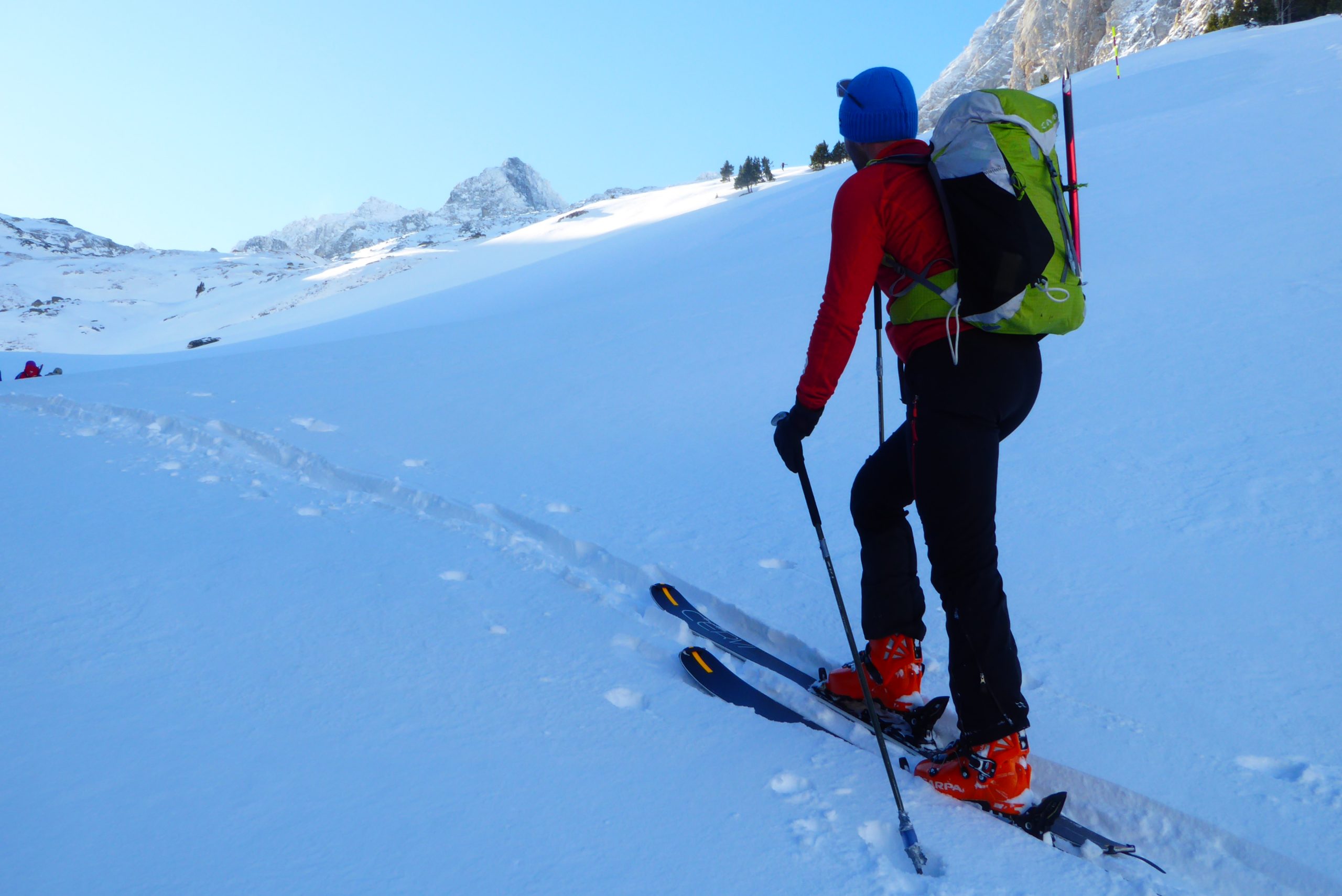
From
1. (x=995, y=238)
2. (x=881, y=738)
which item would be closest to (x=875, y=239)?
(x=995, y=238)

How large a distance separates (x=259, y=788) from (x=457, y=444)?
3.56 meters

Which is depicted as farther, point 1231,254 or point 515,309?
point 515,309

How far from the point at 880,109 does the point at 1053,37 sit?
66.2 metres

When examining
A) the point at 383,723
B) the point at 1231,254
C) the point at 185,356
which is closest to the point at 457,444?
the point at 383,723

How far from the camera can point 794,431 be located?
7.16 ft

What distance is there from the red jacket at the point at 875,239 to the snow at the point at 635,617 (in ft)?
3.84

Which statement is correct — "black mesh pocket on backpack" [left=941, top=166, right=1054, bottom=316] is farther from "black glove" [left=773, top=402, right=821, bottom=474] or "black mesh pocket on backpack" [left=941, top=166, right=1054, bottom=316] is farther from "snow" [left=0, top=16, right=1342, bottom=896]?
"snow" [left=0, top=16, right=1342, bottom=896]

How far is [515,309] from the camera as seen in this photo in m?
11.1

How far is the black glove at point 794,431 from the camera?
84.6 inches

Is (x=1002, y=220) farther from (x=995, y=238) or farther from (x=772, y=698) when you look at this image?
(x=772, y=698)

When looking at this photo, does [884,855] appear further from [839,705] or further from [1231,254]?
[1231,254]

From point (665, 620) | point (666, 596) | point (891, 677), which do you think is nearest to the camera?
point (891, 677)

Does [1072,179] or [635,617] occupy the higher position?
[1072,179]

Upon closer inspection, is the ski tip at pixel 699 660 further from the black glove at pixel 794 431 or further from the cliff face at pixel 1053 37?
the cliff face at pixel 1053 37
